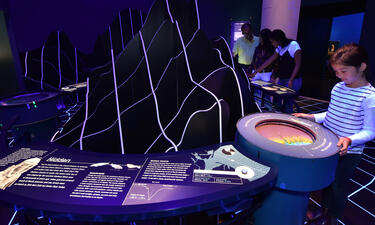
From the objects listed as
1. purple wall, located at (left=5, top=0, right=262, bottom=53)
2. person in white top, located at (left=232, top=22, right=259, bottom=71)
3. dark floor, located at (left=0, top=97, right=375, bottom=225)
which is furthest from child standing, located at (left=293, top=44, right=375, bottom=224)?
purple wall, located at (left=5, top=0, right=262, bottom=53)

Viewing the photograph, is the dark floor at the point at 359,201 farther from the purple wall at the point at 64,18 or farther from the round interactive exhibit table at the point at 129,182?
the purple wall at the point at 64,18

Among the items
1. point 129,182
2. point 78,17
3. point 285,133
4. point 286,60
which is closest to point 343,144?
point 285,133

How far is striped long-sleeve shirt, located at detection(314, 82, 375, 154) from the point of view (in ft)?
4.63

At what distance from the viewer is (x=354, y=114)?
59.7 inches

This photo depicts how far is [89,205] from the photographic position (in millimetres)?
854

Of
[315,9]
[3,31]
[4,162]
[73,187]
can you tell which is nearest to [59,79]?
[3,31]

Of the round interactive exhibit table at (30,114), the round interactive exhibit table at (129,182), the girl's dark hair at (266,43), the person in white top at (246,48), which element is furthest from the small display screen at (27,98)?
the person in white top at (246,48)

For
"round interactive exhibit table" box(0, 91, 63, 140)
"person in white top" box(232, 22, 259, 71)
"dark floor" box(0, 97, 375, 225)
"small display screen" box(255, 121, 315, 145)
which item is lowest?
"dark floor" box(0, 97, 375, 225)

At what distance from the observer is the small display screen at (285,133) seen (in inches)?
48.9

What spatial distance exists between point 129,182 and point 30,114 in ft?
6.90

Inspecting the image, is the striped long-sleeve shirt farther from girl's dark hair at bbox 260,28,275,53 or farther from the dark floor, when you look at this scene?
girl's dark hair at bbox 260,28,275,53

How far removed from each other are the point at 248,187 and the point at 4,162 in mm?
1161

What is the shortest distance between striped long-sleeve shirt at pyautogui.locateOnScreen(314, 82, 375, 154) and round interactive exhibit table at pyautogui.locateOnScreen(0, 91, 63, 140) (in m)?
2.79

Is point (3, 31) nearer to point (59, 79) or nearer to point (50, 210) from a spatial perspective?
point (59, 79)
